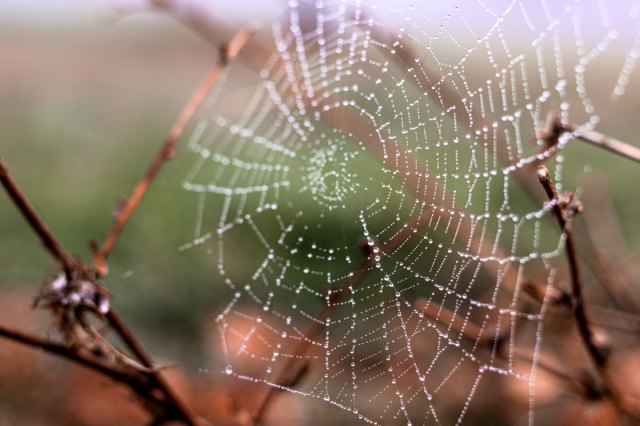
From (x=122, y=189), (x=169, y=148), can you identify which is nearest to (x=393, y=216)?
(x=169, y=148)

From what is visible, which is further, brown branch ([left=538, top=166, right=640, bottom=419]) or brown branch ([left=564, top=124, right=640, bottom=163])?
brown branch ([left=564, top=124, right=640, bottom=163])

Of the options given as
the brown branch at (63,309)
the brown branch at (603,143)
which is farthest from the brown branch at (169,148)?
the brown branch at (603,143)

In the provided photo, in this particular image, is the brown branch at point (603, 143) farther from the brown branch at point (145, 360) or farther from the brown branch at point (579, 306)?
the brown branch at point (145, 360)

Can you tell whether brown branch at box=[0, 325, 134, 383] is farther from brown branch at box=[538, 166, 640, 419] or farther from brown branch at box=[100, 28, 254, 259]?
brown branch at box=[538, 166, 640, 419]

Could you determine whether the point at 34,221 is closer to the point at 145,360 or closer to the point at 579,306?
the point at 145,360

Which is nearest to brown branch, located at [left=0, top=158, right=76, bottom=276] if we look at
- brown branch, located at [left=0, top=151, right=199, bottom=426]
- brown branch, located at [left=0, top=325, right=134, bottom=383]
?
brown branch, located at [left=0, top=151, right=199, bottom=426]

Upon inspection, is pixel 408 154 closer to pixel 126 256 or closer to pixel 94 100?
pixel 126 256
